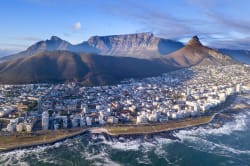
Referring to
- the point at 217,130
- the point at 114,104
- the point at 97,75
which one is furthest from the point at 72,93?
the point at 217,130

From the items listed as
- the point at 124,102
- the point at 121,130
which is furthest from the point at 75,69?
the point at 121,130

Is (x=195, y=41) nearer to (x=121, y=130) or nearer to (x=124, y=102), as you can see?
(x=124, y=102)

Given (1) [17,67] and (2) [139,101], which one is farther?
(1) [17,67]

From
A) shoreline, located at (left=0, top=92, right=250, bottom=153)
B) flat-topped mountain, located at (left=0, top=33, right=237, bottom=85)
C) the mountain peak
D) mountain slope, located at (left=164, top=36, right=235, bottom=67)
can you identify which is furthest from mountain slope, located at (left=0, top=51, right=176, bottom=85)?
the mountain peak

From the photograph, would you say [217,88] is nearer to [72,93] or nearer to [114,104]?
[114,104]

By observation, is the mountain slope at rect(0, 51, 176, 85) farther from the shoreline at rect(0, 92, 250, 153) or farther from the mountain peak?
the mountain peak

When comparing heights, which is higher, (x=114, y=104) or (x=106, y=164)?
(x=114, y=104)

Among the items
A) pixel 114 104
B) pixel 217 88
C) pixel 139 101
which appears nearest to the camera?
pixel 114 104
